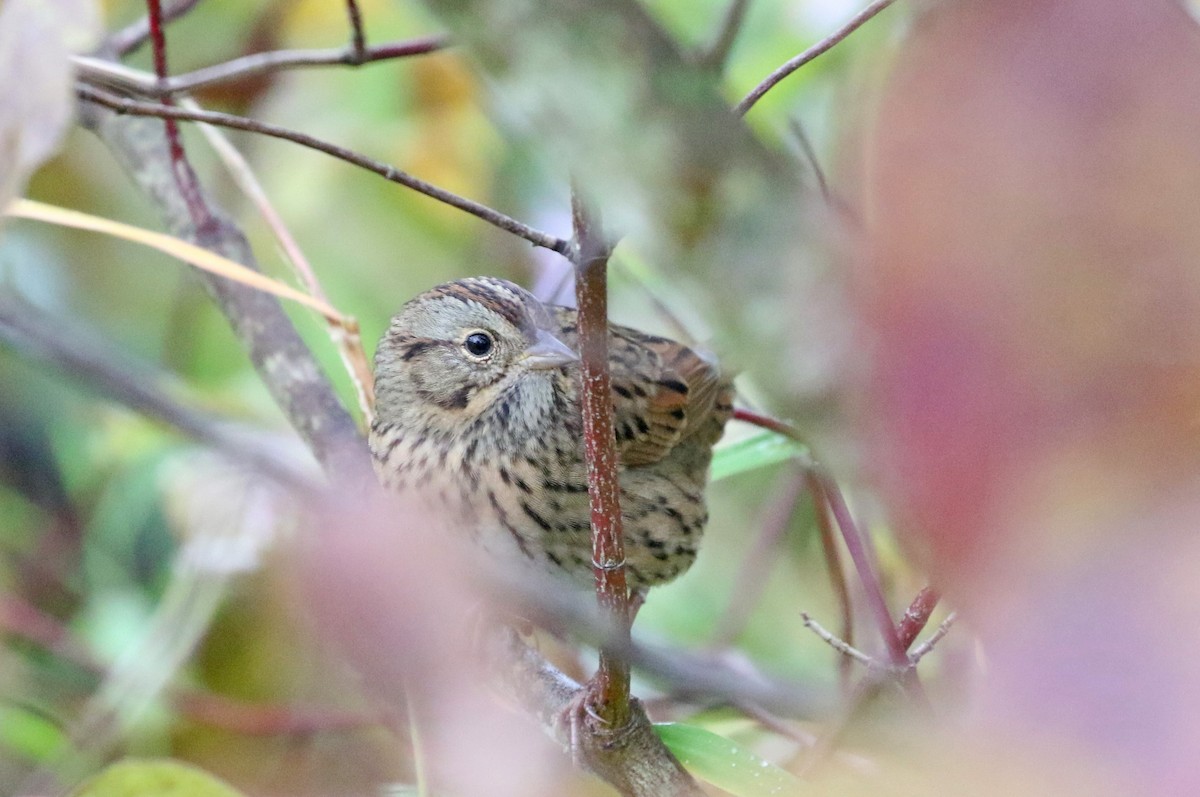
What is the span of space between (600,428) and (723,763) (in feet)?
1.72

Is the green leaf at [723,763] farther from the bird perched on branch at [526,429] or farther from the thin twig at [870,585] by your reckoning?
the bird perched on branch at [526,429]

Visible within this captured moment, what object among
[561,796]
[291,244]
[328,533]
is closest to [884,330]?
[328,533]

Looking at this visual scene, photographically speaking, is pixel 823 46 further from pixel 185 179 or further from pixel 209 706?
pixel 209 706

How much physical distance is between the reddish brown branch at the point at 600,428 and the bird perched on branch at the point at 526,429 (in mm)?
870

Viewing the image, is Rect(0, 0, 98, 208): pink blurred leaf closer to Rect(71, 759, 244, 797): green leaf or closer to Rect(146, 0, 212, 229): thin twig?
Rect(71, 759, 244, 797): green leaf

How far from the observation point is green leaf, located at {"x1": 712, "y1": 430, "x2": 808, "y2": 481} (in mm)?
2146

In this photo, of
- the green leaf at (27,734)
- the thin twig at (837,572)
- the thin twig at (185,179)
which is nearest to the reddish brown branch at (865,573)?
the thin twig at (837,572)

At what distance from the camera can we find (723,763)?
4.91ft

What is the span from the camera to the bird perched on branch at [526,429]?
230 cm

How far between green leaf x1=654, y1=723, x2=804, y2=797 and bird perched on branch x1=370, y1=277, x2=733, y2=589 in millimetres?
656

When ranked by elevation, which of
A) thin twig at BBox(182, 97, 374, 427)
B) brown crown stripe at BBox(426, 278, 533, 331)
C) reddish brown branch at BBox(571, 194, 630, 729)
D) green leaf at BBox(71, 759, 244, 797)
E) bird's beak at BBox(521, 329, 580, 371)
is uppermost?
brown crown stripe at BBox(426, 278, 533, 331)

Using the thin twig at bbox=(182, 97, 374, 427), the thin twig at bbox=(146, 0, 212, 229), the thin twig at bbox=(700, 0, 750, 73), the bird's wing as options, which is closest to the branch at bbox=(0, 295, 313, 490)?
the thin twig at bbox=(700, 0, 750, 73)

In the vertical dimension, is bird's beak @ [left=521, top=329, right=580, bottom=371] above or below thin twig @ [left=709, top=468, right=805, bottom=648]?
below

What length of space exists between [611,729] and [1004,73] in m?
1.29
